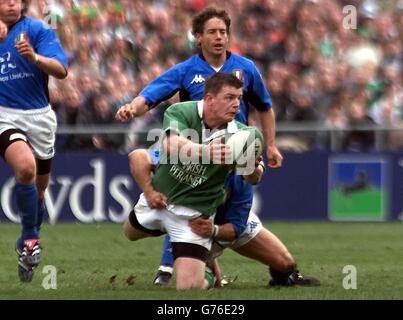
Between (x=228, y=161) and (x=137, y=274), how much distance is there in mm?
2618

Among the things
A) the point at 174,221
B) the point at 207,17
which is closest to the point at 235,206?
the point at 174,221

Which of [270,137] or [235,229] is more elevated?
[270,137]

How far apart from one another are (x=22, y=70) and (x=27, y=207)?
114cm

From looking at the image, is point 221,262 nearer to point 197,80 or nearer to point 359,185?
point 197,80

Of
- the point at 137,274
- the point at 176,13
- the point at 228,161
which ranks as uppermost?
the point at 176,13

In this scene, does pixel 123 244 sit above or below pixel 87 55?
below

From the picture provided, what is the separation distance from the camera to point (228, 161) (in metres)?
9.16

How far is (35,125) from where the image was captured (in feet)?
35.6

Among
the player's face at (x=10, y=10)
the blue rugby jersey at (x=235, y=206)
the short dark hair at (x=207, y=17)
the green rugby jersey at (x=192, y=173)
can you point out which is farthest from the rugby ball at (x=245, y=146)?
the player's face at (x=10, y=10)

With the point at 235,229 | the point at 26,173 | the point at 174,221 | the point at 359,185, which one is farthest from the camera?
the point at 359,185

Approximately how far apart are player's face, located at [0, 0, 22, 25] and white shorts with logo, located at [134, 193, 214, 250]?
194cm

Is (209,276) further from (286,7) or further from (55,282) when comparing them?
(286,7)

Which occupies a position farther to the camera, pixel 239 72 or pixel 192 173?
pixel 239 72

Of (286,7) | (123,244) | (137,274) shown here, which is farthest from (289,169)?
(137,274)
